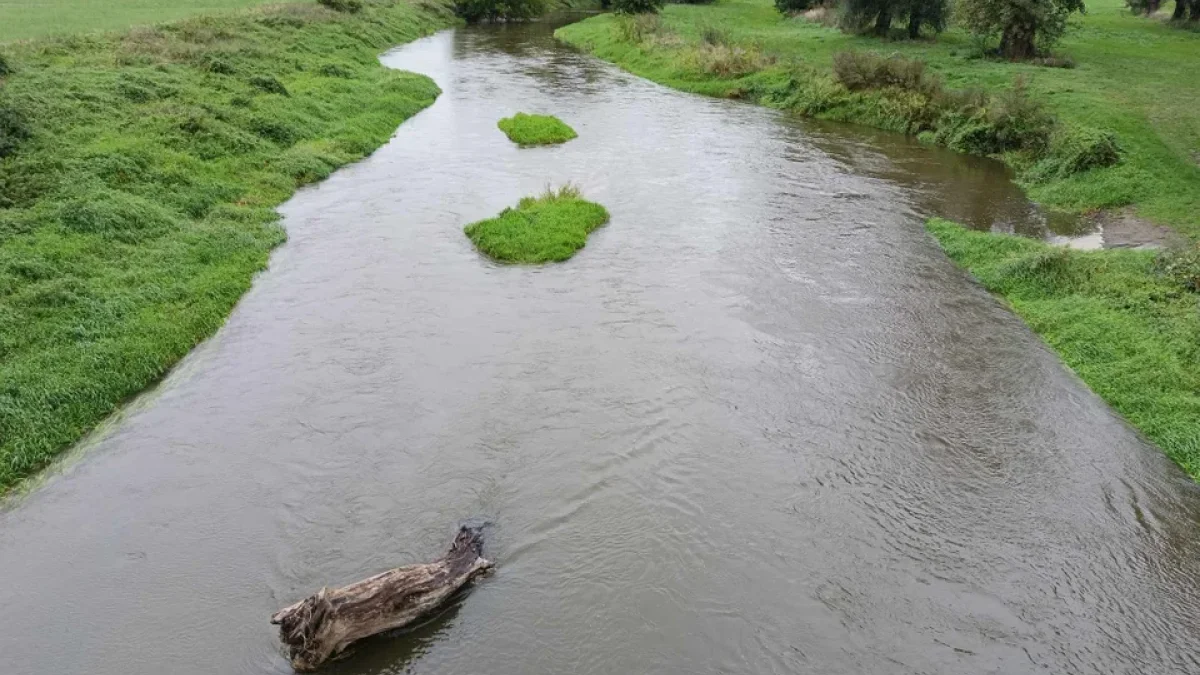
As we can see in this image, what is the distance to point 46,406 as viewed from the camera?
47.5 feet

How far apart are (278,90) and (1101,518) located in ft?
112

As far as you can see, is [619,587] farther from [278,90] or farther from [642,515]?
[278,90]

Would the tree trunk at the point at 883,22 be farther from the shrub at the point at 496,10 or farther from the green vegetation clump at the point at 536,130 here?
the shrub at the point at 496,10

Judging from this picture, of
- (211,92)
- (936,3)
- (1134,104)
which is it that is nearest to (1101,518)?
(1134,104)

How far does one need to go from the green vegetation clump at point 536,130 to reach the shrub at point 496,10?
151 feet

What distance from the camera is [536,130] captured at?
3412 cm

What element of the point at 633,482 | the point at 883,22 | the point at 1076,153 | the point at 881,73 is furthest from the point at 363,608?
the point at 883,22

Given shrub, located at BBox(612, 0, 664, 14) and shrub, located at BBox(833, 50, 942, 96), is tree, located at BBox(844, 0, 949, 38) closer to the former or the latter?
shrub, located at BBox(833, 50, 942, 96)

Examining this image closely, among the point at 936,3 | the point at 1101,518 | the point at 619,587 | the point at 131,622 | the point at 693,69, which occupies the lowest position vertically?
the point at 131,622

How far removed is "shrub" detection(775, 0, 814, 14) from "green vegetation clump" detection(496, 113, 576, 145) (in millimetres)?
40619

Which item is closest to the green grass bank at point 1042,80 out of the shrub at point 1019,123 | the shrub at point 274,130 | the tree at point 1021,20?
the shrub at point 1019,123

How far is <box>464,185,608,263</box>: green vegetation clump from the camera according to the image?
22344 millimetres

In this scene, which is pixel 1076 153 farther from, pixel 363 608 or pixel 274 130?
pixel 274 130

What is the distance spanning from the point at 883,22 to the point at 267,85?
37039mm
